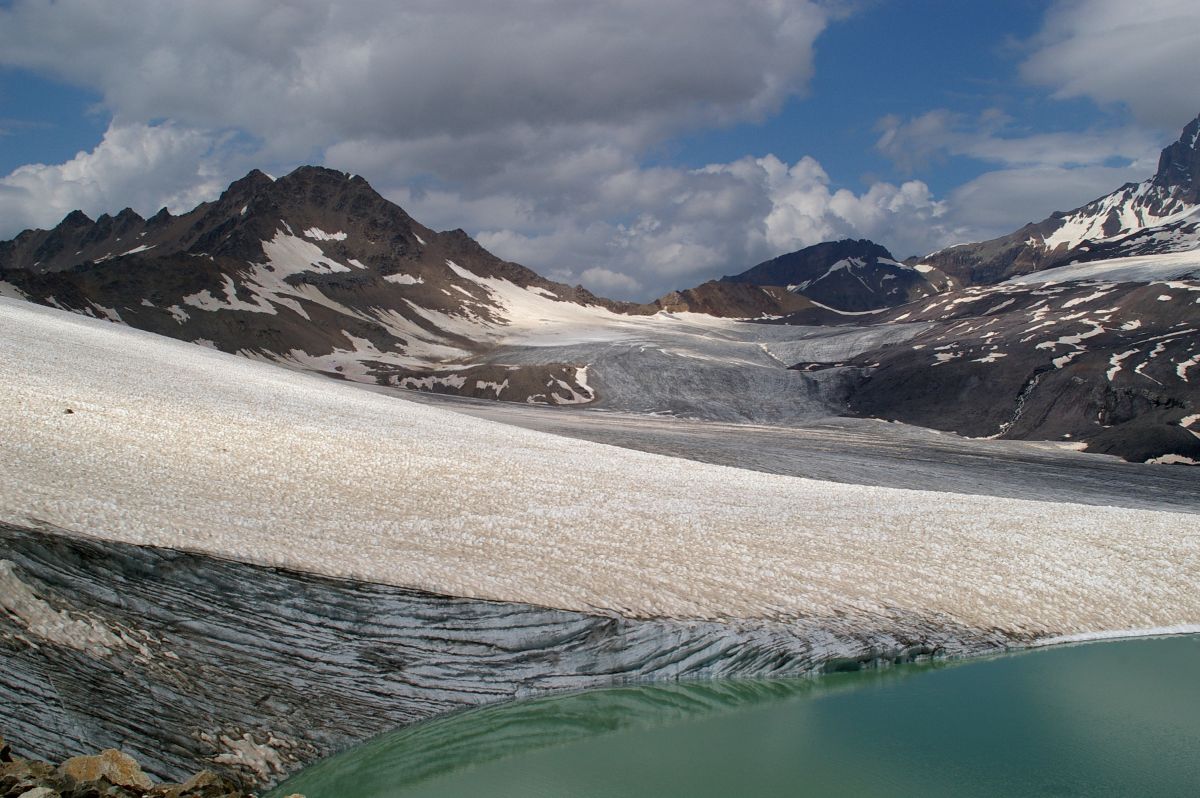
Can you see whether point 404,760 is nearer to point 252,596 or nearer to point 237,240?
point 252,596

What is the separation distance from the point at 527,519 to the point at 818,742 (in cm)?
969

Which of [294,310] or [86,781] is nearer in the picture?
[86,781]

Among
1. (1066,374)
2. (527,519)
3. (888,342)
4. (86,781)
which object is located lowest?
(86,781)

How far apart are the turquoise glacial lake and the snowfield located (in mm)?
1954

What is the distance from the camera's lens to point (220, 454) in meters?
24.7

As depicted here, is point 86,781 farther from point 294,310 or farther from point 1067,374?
point 294,310

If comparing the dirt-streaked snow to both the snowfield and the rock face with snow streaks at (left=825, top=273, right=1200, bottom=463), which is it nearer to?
the rock face with snow streaks at (left=825, top=273, right=1200, bottom=463)

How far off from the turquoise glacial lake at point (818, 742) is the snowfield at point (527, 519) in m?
1.95

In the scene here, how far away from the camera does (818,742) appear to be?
17.4 metres

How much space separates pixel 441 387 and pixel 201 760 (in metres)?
107

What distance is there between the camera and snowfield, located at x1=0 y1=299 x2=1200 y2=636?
18781 millimetres

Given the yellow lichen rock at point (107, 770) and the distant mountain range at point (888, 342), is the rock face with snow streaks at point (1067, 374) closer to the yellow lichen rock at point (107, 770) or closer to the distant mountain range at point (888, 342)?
the distant mountain range at point (888, 342)

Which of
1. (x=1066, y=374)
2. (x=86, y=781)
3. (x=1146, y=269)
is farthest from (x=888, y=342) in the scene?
(x=86, y=781)

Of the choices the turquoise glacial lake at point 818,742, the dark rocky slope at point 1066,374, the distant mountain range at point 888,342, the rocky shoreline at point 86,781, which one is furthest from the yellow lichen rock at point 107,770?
the dark rocky slope at point 1066,374
